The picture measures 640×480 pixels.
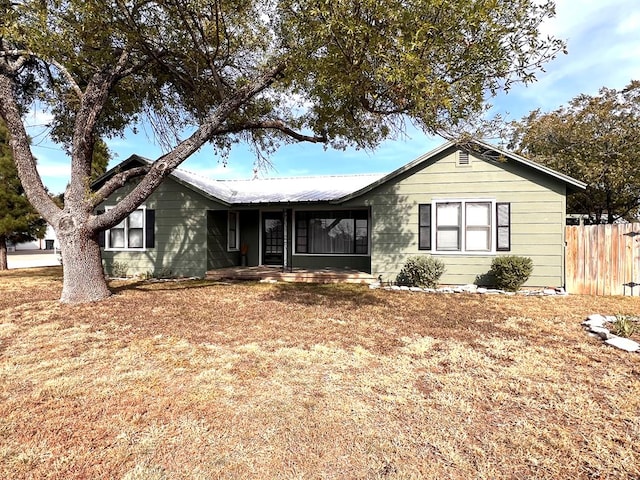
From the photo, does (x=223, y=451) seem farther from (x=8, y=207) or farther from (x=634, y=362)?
(x=8, y=207)

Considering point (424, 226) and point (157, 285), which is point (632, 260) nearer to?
point (424, 226)

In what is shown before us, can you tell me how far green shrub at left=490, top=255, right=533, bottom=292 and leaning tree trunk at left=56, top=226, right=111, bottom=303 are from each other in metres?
9.81

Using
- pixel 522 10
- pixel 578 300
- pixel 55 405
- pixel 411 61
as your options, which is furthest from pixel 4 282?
pixel 578 300

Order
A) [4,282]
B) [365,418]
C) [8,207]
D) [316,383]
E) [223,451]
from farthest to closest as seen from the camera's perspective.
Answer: [8,207] < [4,282] < [316,383] < [365,418] < [223,451]

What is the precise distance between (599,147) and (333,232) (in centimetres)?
1116

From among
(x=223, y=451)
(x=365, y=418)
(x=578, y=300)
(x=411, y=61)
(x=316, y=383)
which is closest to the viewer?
(x=223, y=451)

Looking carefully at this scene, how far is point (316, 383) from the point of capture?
3750 millimetres

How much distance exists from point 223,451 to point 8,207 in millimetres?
18719

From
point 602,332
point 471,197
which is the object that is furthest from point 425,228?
point 602,332

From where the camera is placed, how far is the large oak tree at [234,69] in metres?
5.10

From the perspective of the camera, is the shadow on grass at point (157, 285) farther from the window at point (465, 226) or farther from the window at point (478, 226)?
the window at point (478, 226)

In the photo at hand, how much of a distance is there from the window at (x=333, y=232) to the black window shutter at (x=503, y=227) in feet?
14.2

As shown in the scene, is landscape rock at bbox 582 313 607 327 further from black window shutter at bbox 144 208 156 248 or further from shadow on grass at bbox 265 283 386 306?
black window shutter at bbox 144 208 156 248

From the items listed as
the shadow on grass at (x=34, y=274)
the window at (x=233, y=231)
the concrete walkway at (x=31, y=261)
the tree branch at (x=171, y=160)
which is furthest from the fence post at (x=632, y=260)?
the concrete walkway at (x=31, y=261)
